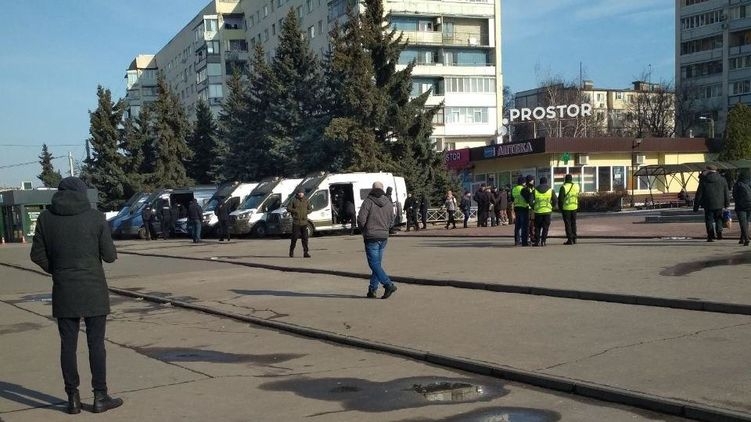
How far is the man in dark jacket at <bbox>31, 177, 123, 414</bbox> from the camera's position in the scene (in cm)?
561

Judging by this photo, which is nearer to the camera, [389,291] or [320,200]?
[389,291]

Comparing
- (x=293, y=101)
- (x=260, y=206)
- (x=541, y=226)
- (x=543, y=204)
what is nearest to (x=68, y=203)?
(x=543, y=204)

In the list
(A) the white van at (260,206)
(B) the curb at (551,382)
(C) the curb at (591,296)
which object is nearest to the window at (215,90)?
(A) the white van at (260,206)

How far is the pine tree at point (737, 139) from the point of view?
165 ft

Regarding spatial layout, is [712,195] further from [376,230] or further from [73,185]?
[73,185]

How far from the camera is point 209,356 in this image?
7.84 m

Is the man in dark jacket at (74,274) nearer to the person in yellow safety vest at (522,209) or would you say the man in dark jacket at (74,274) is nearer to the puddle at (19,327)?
the puddle at (19,327)

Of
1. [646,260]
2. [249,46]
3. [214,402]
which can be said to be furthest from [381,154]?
[249,46]

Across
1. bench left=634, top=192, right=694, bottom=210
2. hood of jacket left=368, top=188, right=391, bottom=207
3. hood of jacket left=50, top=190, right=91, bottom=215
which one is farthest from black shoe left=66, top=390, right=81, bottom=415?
bench left=634, top=192, right=694, bottom=210

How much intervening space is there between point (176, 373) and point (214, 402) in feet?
4.21

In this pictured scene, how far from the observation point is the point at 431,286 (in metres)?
12.2

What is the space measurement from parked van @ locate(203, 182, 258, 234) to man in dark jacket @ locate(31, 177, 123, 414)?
27.2m

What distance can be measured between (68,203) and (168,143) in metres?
50.4

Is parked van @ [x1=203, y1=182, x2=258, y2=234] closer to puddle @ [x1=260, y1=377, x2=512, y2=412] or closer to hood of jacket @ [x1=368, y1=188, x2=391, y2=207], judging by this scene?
hood of jacket @ [x1=368, y1=188, x2=391, y2=207]
